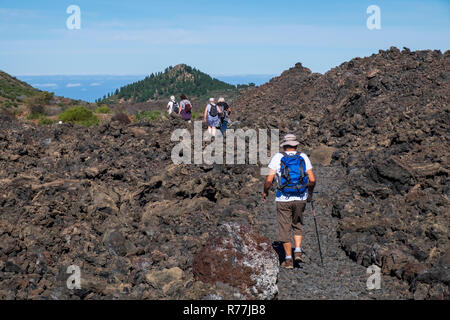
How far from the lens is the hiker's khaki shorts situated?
690cm

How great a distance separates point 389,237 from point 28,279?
538 centimetres

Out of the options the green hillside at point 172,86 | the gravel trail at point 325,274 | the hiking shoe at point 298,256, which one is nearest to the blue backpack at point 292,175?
the hiking shoe at point 298,256

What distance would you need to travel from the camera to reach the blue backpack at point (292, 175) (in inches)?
264

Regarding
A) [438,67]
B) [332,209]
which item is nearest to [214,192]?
[332,209]

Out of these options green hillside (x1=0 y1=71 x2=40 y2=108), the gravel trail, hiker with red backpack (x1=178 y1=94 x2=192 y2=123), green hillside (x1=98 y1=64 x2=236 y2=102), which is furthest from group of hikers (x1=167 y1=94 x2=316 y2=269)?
green hillside (x1=98 y1=64 x2=236 y2=102)

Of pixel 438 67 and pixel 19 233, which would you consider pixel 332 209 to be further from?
pixel 438 67

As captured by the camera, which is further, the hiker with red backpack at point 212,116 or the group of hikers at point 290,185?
the hiker with red backpack at point 212,116

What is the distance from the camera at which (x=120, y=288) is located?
6.05 m

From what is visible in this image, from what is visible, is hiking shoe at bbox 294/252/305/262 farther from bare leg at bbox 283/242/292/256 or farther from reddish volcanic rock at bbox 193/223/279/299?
reddish volcanic rock at bbox 193/223/279/299

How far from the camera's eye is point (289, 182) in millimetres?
6746

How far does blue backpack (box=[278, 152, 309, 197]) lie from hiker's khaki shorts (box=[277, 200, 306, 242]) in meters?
0.19

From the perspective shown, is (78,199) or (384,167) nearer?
(78,199)

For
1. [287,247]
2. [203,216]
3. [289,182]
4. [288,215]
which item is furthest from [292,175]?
[203,216]

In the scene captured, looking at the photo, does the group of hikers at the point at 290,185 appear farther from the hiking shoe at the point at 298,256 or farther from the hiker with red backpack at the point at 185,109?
the hiker with red backpack at the point at 185,109
